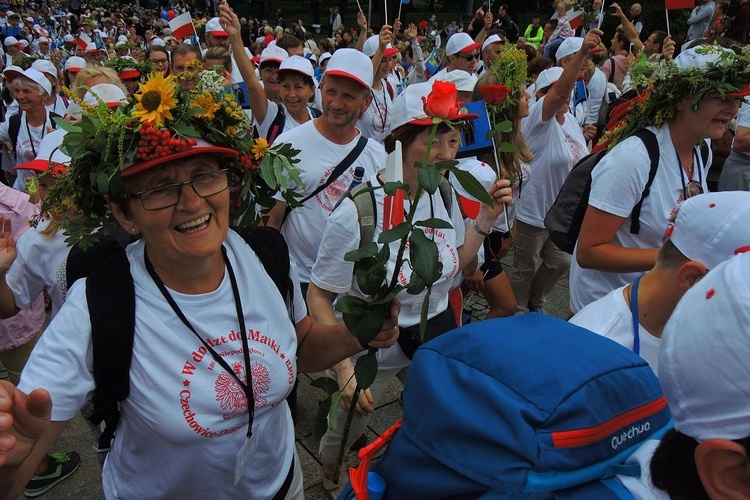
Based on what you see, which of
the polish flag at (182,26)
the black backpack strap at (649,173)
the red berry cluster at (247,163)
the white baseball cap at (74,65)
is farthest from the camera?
the white baseball cap at (74,65)

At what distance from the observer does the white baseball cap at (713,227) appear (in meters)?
1.69

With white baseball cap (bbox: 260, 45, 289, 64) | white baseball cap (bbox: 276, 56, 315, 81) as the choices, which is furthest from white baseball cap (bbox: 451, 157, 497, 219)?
white baseball cap (bbox: 260, 45, 289, 64)

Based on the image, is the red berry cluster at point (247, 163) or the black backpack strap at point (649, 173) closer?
the red berry cluster at point (247, 163)

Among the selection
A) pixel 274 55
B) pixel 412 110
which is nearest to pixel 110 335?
pixel 412 110

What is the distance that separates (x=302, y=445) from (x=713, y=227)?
110 inches

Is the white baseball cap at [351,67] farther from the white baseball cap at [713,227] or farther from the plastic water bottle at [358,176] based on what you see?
the white baseball cap at [713,227]

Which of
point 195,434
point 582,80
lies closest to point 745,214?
point 195,434

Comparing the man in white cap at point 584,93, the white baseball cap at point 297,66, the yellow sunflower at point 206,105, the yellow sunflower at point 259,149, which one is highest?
the yellow sunflower at point 206,105

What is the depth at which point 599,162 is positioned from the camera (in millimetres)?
2992

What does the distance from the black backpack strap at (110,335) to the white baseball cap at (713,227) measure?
180cm

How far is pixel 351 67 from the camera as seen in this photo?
389 cm

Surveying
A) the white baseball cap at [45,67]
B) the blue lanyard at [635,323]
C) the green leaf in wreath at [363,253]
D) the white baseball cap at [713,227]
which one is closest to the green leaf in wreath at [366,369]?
the green leaf in wreath at [363,253]

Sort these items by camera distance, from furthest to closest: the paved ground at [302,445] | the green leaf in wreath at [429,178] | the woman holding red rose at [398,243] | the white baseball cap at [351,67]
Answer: the white baseball cap at [351,67] < the paved ground at [302,445] < the woman holding red rose at [398,243] < the green leaf in wreath at [429,178]

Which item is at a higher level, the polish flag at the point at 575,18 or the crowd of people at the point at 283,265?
the polish flag at the point at 575,18
